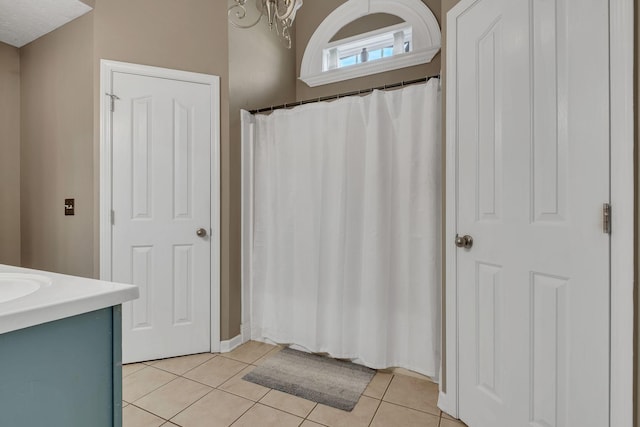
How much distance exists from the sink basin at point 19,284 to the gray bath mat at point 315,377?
4.54 feet

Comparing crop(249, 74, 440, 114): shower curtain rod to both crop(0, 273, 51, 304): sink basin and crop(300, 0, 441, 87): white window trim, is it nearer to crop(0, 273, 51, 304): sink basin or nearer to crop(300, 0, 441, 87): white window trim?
crop(300, 0, 441, 87): white window trim

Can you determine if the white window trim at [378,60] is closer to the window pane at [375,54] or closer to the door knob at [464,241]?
the window pane at [375,54]

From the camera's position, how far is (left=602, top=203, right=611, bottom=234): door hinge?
3.38 feet

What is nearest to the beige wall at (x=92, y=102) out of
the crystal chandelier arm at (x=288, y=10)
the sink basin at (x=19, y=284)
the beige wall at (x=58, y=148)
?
the beige wall at (x=58, y=148)

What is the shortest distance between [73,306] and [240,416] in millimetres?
1226

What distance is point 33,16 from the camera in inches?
89.7

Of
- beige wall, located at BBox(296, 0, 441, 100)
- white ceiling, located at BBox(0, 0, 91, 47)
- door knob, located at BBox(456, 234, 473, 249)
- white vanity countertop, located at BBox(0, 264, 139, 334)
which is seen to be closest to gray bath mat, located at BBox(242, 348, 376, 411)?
door knob, located at BBox(456, 234, 473, 249)

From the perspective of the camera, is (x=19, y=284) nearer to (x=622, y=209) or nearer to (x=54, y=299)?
(x=54, y=299)

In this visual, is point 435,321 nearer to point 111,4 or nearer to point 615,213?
point 615,213

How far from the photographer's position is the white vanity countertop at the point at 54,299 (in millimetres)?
666

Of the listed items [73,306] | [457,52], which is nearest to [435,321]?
[457,52]

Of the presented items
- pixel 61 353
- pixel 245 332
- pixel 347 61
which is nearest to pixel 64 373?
pixel 61 353

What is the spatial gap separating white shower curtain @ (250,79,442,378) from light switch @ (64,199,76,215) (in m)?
1.24

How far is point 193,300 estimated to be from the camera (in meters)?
2.36
